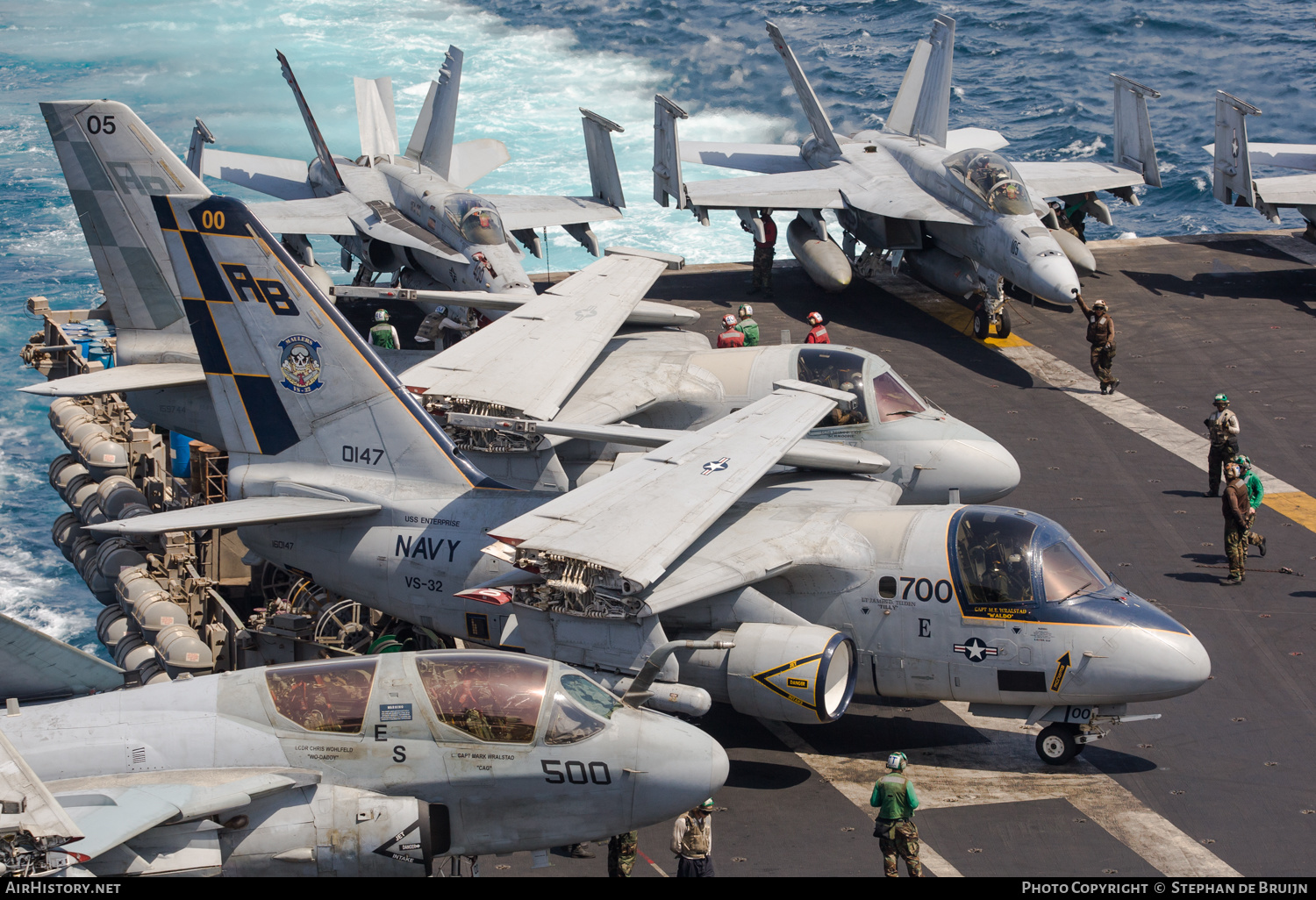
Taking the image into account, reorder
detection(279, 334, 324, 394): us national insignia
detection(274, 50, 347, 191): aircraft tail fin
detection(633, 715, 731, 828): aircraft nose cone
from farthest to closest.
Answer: detection(274, 50, 347, 191): aircraft tail fin, detection(279, 334, 324, 394): us national insignia, detection(633, 715, 731, 828): aircraft nose cone

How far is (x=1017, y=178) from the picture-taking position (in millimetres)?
29750

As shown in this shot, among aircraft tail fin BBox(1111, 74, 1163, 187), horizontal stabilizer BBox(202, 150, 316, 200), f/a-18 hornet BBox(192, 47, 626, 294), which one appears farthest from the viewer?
horizontal stabilizer BBox(202, 150, 316, 200)

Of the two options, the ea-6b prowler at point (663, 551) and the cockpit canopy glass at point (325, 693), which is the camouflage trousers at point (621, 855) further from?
the cockpit canopy glass at point (325, 693)

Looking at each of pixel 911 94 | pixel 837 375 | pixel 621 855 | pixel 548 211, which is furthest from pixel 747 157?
pixel 621 855

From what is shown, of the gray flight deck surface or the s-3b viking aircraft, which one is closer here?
the s-3b viking aircraft

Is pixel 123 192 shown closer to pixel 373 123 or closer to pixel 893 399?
pixel 893 399

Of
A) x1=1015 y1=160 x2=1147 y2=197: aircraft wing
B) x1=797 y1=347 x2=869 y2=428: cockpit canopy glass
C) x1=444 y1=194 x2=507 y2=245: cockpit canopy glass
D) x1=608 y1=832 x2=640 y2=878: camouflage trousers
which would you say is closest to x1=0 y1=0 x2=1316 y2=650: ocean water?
x1=1015 y1=160 x2=1147 y2=197: aircraft wing

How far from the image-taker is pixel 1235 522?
64.0 ft

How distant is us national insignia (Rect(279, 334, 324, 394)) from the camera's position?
16.9 metres

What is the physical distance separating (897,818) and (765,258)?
862 inches

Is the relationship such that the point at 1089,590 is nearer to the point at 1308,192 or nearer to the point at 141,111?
the point at 1308,192

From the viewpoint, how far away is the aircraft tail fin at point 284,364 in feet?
53.9

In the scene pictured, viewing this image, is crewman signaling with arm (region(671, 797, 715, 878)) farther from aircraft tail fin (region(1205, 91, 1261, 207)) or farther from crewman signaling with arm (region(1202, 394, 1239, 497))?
aircraft tail fin (region(1205, 91, 1261, 207))

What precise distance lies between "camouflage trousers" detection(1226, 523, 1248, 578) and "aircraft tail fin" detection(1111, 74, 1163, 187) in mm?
16095
